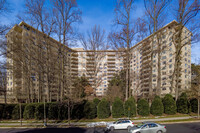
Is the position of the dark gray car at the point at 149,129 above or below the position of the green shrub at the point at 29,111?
above

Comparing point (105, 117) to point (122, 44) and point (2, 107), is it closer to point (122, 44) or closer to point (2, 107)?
point (122, 44)

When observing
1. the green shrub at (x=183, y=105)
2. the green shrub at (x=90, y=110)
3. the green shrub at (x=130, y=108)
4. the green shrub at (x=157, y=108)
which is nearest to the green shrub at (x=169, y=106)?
the green shrub at (x=157, y=108)

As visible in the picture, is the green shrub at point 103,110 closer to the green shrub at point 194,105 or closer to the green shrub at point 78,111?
the green shrub at point 78,111

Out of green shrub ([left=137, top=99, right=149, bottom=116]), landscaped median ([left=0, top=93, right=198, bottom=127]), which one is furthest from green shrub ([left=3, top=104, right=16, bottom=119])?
green shrub ([left=137, top=99, right=149, bottom=116])

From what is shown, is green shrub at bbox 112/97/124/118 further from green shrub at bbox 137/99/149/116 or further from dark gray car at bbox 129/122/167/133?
dark gray car at bbox 129/122/167/133

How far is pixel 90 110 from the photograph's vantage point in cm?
2131

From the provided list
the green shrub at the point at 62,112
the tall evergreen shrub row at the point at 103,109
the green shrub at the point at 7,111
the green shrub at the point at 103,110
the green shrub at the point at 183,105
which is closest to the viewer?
the green shrub at the point at 103,110

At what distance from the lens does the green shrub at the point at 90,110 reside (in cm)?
2114

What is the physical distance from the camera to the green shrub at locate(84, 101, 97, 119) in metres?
21.1

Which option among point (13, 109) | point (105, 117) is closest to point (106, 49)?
point (105, 117)

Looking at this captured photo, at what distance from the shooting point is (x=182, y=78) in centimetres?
4450

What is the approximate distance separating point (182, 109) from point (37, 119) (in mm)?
25132

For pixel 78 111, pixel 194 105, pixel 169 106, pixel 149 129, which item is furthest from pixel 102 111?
pixel 194 105

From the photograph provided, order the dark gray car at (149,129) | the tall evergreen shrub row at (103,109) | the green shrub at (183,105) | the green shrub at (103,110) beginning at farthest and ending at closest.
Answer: the green shrub at (183,105)
the tall evergreen shrub row at (103,109)
the green shrub at (103,110)
the dark gray car at (149,129)
